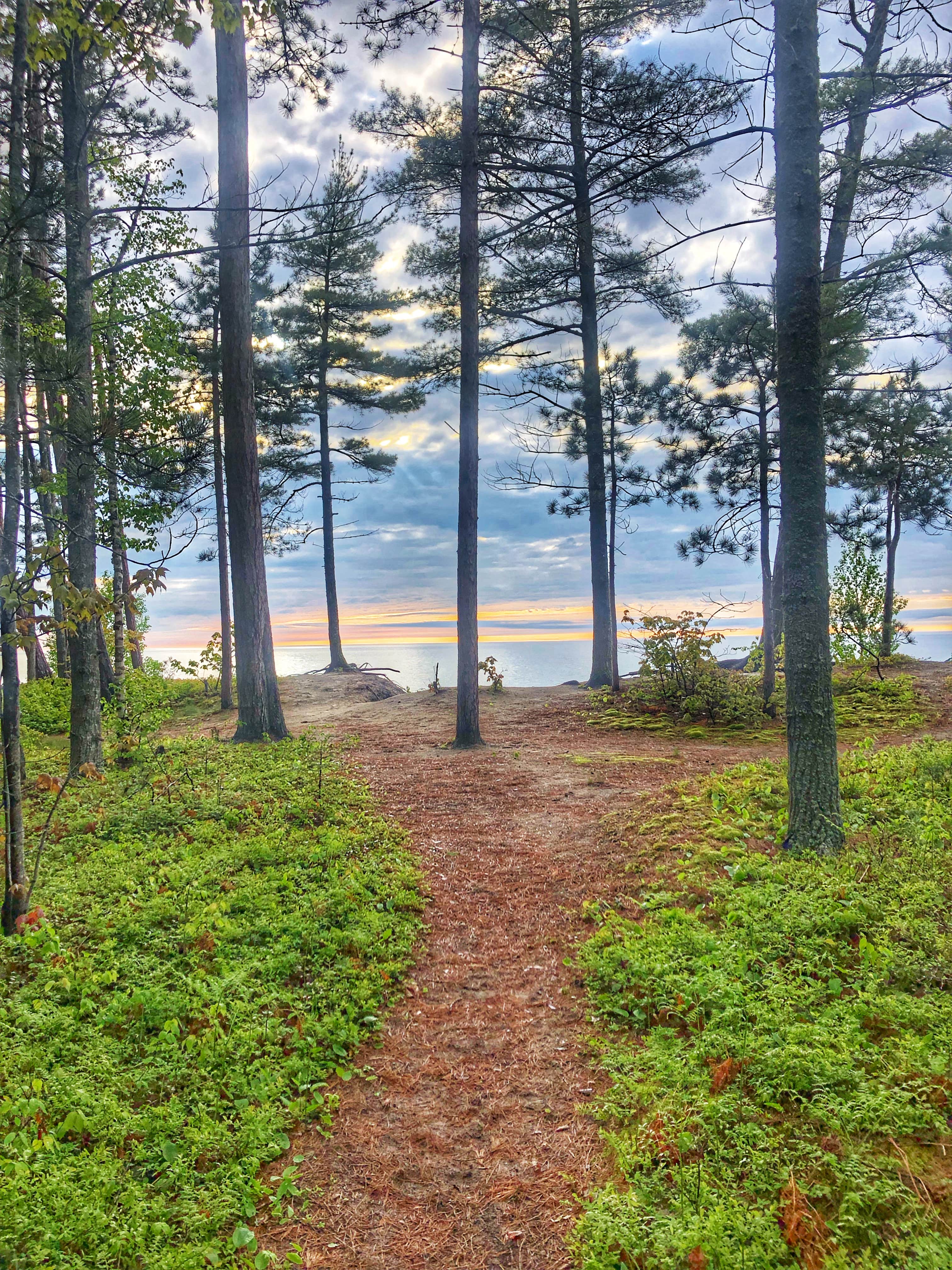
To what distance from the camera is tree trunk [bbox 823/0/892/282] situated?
30.5 ft

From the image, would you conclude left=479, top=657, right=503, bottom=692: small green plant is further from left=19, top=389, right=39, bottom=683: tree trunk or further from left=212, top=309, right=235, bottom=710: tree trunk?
left=19, top=389, right=39, bottom=683: tree trunk

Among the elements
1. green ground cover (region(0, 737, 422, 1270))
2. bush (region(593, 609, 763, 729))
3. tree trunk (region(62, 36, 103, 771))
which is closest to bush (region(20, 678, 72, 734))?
tree trunk (region(62, 36, 103, 771))

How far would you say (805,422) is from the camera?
Result: 5.04m

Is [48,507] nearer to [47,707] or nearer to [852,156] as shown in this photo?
[47,707]

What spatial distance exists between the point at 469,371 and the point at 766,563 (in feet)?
23.0

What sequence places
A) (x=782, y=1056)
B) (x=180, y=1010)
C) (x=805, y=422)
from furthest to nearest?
(x=805, y=422)
(x=180, y=1010)
(x=782, y=1056)

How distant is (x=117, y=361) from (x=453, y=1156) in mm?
11522

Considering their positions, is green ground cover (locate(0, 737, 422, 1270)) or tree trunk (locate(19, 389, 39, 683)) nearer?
green ground cover (locate(0, 737, 422, 1270))

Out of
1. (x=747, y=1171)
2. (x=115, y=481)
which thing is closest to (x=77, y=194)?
(x=115, y=481)

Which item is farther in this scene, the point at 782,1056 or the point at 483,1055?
the point at 483,1055

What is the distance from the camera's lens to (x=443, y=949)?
493 centimetres

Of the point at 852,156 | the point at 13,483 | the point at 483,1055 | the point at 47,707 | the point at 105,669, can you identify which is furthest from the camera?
the point at 47,707

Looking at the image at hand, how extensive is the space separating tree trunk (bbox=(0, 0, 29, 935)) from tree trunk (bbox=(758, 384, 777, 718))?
36.7 feet

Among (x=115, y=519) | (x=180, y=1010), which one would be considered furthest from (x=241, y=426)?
(x=180, y=1010)
